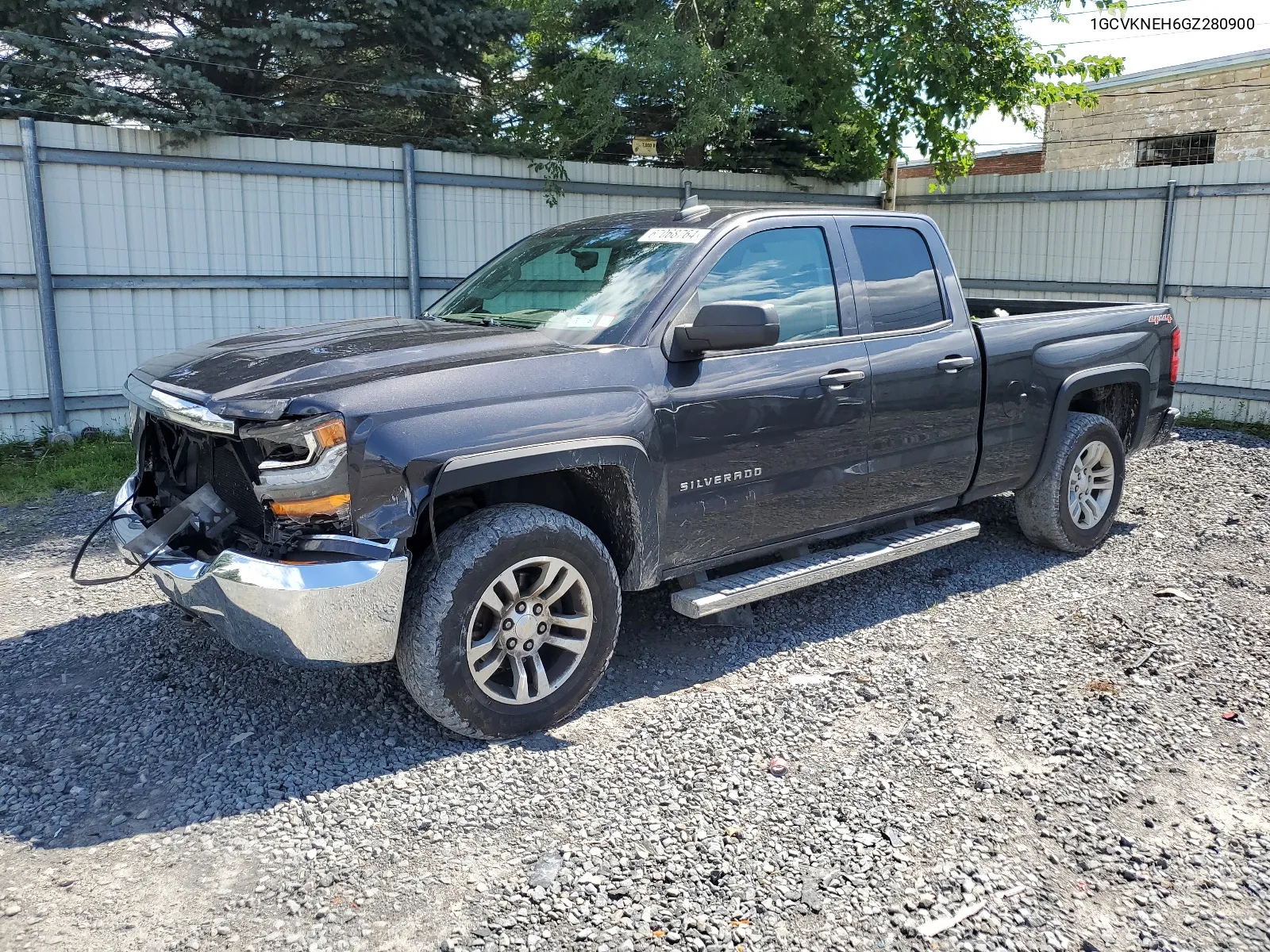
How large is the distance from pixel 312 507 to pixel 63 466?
582 centimetres

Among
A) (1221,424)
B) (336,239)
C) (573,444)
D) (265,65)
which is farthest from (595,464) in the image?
(1221,424)

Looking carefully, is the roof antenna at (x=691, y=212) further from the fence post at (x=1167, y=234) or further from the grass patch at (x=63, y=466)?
the fence post at (x=1167, y=234)

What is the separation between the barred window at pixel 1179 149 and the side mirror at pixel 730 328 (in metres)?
16.8

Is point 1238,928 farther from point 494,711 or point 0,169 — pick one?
point 0,169

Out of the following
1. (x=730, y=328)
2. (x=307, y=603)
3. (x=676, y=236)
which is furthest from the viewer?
(x=676, y=236)

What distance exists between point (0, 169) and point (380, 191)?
3.14 metres

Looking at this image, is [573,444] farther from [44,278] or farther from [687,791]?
[44,278]

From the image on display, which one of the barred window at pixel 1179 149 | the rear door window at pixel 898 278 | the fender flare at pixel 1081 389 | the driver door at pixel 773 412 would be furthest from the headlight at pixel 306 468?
the barred window at pixel 1179 149

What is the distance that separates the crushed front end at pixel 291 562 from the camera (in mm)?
3395

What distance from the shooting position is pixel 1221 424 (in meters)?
10.5

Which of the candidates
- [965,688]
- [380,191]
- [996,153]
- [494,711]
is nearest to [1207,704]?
[965,688]

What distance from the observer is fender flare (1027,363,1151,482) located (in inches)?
230

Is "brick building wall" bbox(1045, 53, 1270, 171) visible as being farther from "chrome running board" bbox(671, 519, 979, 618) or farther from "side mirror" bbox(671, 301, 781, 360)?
"side mirror" bbox(671, 301, 781, 360)

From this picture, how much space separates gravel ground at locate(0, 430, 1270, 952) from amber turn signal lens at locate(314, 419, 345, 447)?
3.85 feet
